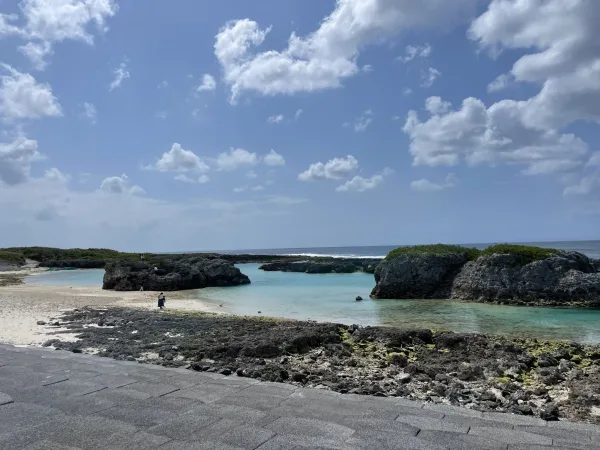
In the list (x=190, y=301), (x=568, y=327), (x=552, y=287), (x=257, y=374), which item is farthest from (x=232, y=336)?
(x=552, y=287)

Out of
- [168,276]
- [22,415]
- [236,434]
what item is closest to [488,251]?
[168,276]

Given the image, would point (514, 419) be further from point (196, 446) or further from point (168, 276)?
point (168, 276)

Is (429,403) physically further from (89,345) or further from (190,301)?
(190,301)

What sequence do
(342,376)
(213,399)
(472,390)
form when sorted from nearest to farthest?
(213,399) < (472,390) < (342,376)

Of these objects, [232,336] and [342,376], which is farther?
[232,336]

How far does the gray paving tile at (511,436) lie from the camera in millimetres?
6336

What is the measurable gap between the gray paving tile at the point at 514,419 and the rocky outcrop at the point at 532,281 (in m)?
24.5

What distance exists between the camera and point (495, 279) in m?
31.5

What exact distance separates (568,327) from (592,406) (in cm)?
1336

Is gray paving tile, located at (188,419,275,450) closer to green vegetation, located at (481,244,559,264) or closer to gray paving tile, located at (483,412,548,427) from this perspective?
gray paving tile, located at (483,412,548,427)

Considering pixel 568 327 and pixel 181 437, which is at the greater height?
pixel 181 437

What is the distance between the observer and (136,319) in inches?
799

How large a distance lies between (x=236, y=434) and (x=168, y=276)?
1529 inches

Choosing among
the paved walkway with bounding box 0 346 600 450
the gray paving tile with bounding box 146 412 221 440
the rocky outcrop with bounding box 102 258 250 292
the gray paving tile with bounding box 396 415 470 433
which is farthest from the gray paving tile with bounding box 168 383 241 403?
the rocky outcrop with bounding box 102 258 250 292
